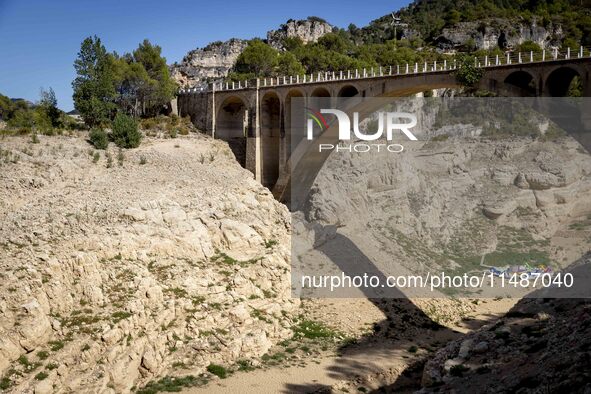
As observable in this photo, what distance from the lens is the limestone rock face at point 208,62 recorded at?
98.2 meters

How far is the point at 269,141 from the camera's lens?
47812 millimetres

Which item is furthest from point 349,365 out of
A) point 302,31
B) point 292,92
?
point 302,31

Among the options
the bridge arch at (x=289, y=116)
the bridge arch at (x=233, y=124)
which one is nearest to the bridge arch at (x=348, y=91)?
the bridge arch at (x=289, y=116)

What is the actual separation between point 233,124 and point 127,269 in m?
24.2

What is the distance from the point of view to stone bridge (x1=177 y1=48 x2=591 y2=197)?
32312 millimetres

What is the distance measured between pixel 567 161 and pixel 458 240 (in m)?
12.0

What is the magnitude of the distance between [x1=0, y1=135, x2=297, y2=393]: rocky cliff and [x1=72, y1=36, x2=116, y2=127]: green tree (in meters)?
7.79

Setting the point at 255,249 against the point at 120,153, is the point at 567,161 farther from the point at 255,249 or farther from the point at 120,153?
the point at 120,153

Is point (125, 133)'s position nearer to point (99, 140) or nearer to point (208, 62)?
point (99, 140)

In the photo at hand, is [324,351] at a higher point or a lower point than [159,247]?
lower

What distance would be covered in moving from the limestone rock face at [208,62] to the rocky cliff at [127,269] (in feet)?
195

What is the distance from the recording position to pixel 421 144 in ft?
179

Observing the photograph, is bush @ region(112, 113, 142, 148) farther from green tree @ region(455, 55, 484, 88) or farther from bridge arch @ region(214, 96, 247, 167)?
green tree @ region(455, 55, 484, 88)

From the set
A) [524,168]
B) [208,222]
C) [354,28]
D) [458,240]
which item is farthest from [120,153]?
[354,28]
